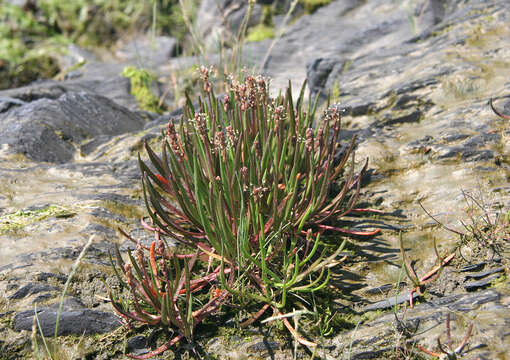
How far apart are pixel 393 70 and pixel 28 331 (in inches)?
171

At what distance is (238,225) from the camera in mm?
2613

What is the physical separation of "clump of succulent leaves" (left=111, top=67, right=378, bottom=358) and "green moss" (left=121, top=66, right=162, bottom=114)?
3.97m

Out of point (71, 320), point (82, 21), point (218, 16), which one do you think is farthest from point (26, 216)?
point (82, 21)

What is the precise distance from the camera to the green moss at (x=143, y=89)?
699 centimetres

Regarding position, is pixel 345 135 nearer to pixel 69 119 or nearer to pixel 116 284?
pixel 116 284

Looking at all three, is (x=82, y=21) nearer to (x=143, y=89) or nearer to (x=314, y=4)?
(x=143, y=89)

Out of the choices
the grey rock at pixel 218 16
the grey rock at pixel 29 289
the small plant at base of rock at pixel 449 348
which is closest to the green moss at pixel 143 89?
the grey rock at pixel 218 16

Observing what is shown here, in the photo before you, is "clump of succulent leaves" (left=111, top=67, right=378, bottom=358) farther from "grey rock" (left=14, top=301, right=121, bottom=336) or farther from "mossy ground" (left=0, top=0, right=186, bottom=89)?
"mossy ground" (left=0, top=0, right=186, bottom=89)

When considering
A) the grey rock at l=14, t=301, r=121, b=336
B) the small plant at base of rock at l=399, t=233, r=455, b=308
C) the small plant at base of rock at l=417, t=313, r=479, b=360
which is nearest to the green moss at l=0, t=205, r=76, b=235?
the grey rock at l=14, t=301, r=121, b=336

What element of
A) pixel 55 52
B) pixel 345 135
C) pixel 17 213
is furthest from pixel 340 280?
pixel 55 52

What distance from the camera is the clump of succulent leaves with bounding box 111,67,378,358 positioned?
2330 millimetres

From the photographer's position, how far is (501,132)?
3.39 metres

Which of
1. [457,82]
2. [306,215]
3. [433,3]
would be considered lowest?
[306,215]

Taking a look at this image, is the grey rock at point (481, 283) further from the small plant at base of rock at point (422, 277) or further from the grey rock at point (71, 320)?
the grey rock at point (71, 320)
